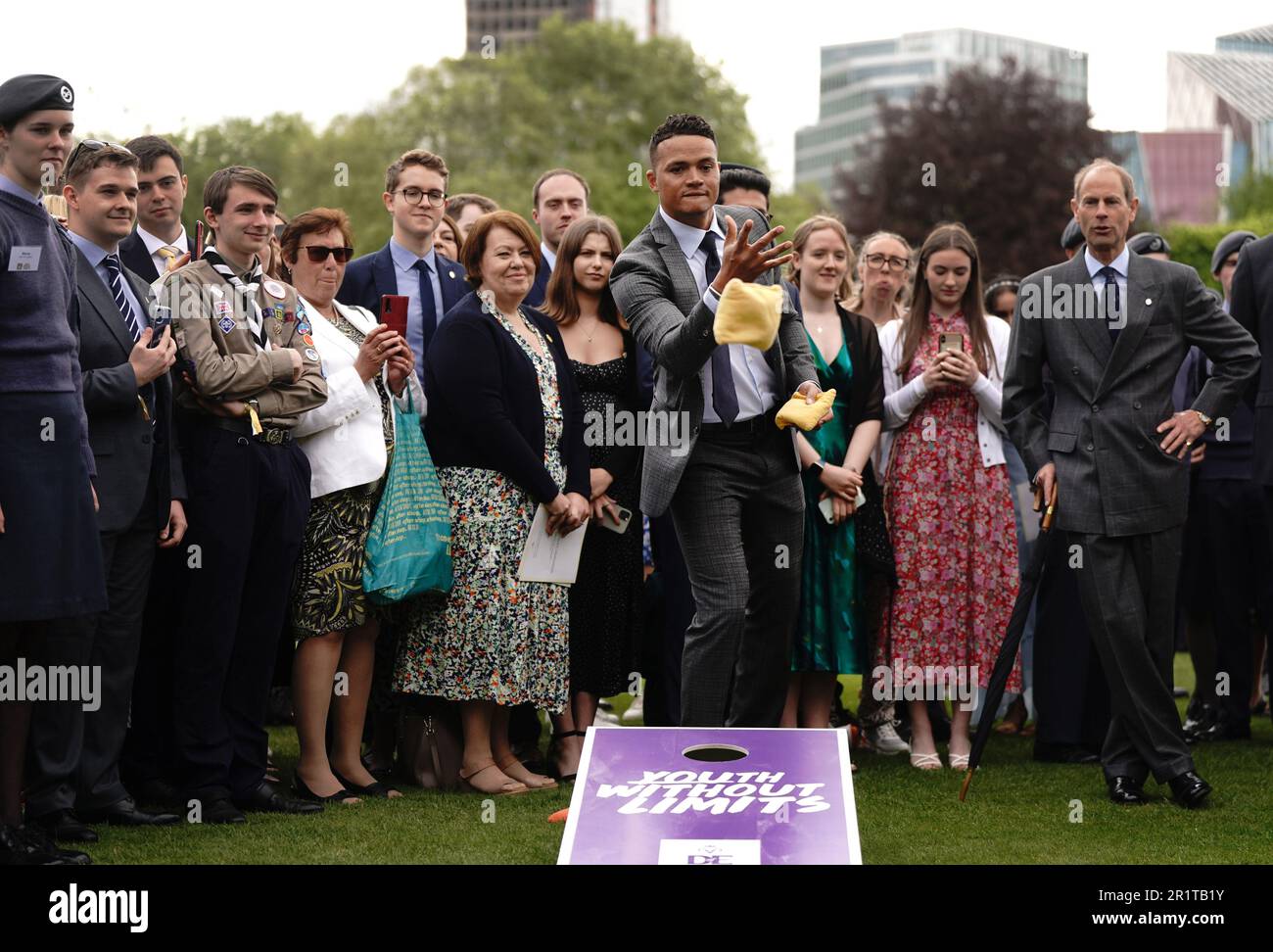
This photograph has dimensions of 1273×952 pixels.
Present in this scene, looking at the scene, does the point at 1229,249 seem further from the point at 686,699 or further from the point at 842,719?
the point at 686,699

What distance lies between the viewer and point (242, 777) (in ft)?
20.8

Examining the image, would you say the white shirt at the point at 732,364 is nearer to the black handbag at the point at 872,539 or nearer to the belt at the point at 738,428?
the belt at the point at 738,428

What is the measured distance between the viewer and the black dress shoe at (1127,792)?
255 inches

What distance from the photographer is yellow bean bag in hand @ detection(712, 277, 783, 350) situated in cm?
→ 521

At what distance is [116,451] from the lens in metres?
5.84

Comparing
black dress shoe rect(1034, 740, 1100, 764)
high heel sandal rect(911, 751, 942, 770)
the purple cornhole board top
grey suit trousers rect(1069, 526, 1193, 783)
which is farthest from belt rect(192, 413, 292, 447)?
black dress shoe rect(1034, 740, 1100, 764)

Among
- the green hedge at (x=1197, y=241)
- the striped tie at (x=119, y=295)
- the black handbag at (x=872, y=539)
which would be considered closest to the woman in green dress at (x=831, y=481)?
the black handbag at (x=872, y=539)

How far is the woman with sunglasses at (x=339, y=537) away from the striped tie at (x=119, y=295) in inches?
30.5

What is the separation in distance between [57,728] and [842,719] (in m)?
4.27

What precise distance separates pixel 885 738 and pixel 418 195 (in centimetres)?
360

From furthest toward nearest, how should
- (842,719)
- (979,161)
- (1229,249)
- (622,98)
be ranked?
(622,98)
(979,161)
(1229,249)
(842,719)

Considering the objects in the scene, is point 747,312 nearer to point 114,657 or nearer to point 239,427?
point 239,427
